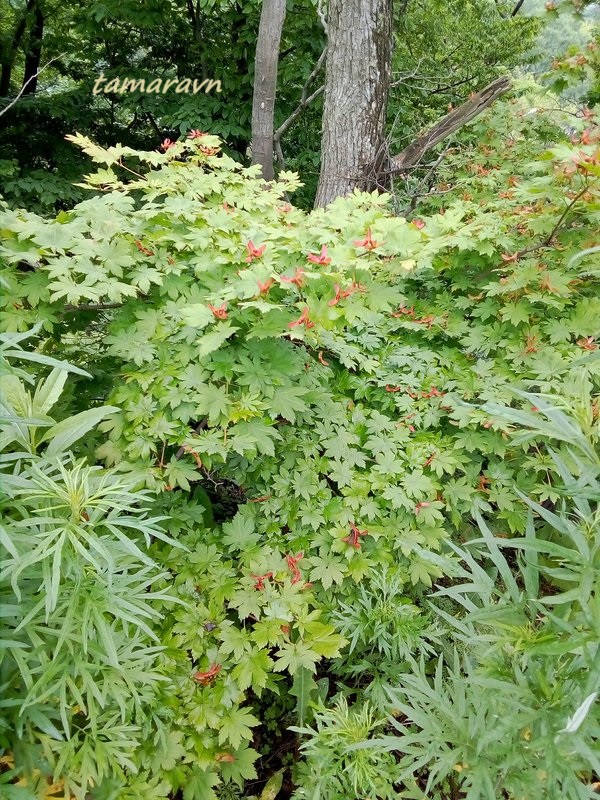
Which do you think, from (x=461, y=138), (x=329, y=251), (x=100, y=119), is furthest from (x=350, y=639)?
(x=100, y=119)

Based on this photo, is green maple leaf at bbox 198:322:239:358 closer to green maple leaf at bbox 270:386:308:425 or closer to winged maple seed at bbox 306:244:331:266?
green maple leaf at bbox 270:386:308:425

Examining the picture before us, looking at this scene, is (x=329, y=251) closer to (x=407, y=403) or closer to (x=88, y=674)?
(x=407, y=403)

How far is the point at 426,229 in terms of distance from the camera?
7.33 feet

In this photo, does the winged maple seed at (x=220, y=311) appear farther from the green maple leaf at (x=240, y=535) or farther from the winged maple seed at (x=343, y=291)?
the green maple leaf at (x=240, y=535)

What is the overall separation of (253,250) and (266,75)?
258cm

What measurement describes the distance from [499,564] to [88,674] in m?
0.96

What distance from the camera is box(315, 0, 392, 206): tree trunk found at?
125 inches

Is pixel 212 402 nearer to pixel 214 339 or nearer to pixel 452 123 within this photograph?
pixel 214 339

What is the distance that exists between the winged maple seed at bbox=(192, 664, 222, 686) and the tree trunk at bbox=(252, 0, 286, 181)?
3.11 meters

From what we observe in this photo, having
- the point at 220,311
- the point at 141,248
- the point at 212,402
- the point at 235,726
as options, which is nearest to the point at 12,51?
the point at 141,248

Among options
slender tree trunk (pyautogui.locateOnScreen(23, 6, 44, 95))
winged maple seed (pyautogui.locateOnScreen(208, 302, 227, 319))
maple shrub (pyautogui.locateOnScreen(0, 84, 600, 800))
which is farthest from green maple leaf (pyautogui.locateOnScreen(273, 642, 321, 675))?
slender tree trunk (pyautogui.locateOnScreen(23, 6, 44, 95))

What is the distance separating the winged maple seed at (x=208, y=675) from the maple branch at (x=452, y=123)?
3.16 metres

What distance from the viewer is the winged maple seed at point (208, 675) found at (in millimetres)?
1630

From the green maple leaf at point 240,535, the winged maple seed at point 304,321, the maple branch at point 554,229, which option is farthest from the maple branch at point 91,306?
the maple branch at point 554,229
